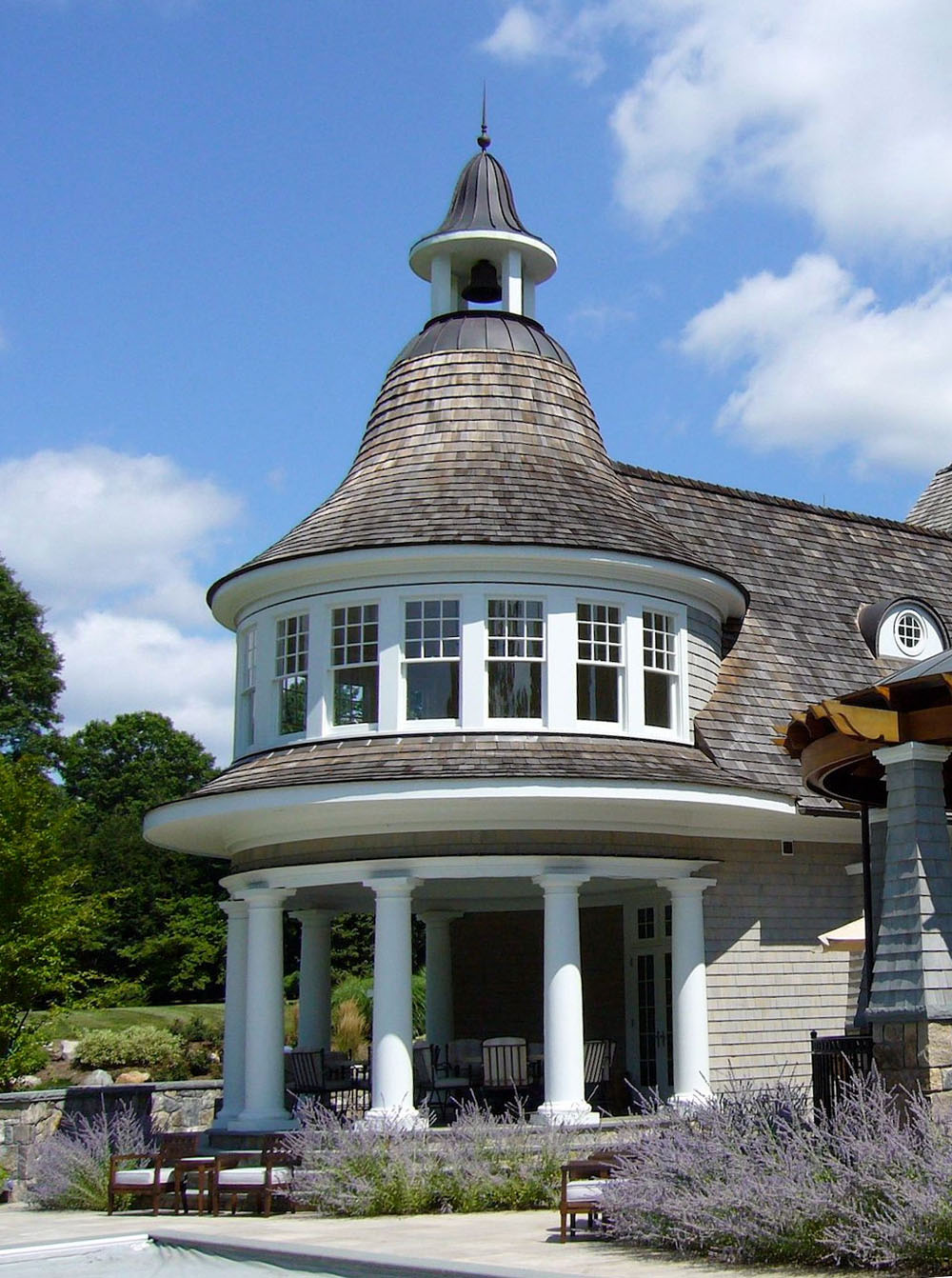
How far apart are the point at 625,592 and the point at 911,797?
7415 mm

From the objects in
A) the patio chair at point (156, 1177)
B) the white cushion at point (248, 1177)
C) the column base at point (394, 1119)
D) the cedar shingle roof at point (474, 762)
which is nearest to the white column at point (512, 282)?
the cedar shingle roof at point (474, 762)

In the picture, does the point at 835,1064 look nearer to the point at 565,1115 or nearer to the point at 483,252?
the point at 565,1115

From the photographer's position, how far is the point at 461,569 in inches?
730

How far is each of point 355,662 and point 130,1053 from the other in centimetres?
1536

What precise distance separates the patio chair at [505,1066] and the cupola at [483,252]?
10.4 metres

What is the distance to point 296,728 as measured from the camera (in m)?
19.7

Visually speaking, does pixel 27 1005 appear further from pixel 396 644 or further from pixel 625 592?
pixel 625 592

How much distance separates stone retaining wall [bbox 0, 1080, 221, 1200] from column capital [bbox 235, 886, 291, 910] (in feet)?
13.3

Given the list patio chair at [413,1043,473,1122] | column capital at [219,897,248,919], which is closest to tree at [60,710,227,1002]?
column capital at [219,897,248,919]

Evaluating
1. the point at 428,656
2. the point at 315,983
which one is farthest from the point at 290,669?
the point at 315,983

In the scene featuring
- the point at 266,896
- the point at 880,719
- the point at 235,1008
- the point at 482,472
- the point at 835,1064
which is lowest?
the point at 835,1064

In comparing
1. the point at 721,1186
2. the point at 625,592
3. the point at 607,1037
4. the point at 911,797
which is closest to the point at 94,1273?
the point at 721,1186

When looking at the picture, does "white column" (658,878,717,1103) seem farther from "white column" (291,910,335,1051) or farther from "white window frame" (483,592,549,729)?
"white column" (291,910,335,1051)

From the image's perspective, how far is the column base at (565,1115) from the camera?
55.6 ft
